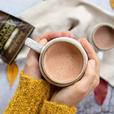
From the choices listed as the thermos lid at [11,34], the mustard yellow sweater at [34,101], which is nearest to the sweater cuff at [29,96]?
the mustard yellow sweater at [34,101]

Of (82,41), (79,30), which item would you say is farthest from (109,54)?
(82,41)

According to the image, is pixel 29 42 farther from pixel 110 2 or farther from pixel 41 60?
pixel 110 2

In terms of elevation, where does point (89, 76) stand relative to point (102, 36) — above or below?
above

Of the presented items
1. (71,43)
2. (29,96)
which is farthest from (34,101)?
(71,43)

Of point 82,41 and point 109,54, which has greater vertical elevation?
point 82,41

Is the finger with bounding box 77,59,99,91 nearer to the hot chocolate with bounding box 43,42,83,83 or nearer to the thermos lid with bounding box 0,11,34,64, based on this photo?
the hot chocolate with bounding box 43,42,83,83

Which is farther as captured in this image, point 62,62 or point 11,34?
→ point 11,34

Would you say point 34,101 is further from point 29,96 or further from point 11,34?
point 11,34
